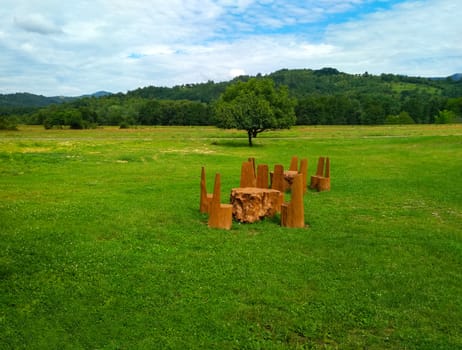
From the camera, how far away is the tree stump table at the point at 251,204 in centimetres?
1180

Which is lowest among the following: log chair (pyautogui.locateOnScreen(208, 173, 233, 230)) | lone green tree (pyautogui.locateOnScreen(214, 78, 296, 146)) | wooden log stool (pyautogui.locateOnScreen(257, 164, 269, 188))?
log chair (pyautogui.locateOnScreen(208, 173, 233, 230))

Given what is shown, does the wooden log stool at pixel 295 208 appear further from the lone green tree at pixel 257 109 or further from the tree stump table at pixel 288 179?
the lone green tree at pixel 257 109

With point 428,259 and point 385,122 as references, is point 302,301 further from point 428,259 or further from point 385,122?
point 385,122

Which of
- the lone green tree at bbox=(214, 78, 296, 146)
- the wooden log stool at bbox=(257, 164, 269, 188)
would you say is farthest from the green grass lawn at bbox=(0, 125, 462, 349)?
the lone green tree at bbox=(214, 78, 296, 146)

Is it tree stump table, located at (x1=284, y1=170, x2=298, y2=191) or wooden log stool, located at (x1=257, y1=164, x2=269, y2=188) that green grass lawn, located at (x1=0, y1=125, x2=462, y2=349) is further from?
tree stump table, located at (x1=284, y1=170, x2=298, y2=191)

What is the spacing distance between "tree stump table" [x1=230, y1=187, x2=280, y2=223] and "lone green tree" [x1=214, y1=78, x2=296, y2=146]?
33.2 metres

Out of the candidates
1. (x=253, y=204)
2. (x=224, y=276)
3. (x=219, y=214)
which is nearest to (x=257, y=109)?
(x=253, y=204)

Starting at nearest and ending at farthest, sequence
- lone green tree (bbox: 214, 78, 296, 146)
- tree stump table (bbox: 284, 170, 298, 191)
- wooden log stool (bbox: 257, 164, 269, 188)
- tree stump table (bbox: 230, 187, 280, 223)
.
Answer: tree stump table (bbox: 230, 187, 280, 223), wooden log stool (bbox: 257, 164, 269, 188), tree stump table (bbox: 284, 170, 298, 191), lone green tree (bbox: 214, 78, 296, 146)

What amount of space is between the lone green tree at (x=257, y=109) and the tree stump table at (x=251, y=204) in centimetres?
3322

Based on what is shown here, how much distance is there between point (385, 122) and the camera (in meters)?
117

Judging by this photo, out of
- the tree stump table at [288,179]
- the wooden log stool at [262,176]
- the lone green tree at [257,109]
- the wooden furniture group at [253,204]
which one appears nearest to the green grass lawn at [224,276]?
the wooden furniture group at [253,204]

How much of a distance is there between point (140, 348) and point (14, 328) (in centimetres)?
196

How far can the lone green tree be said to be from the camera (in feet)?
148

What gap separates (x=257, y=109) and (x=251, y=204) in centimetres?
3395
